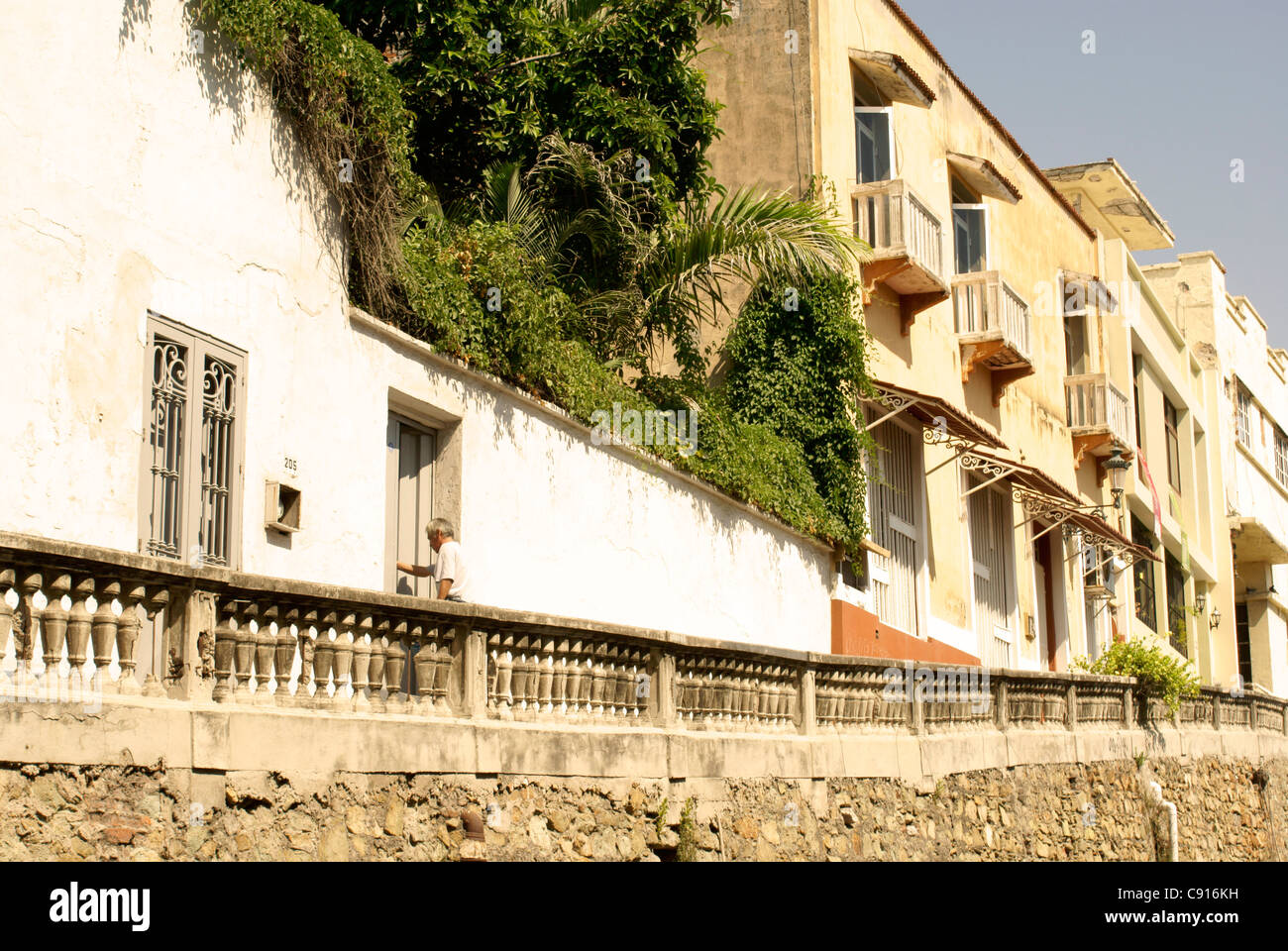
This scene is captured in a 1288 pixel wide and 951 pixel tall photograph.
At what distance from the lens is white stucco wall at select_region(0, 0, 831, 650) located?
867cm

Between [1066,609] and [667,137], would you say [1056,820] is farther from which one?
[1066,609]

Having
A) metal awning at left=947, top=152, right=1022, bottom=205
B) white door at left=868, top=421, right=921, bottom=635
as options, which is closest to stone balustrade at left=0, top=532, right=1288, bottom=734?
white door at left=868, top=421, right=921, bottom=635

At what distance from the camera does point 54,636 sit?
666cm

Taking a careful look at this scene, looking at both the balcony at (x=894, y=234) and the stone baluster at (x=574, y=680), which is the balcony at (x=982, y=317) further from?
the stone baluster at (x=574, y=680)

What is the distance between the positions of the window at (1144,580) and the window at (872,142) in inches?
533

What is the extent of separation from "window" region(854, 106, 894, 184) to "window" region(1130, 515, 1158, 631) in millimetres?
13541

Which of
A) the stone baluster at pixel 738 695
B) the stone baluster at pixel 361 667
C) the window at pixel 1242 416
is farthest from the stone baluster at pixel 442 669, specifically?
the window at pixel 1242 416

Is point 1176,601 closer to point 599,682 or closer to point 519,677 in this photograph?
point 599,682

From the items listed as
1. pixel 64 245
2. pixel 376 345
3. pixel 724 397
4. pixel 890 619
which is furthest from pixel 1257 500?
pixel 64 245

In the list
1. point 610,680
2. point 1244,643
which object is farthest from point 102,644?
point 1244,643

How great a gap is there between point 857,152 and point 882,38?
5.74ft

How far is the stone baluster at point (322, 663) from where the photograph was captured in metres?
8.09

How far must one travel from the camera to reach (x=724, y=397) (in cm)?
1792

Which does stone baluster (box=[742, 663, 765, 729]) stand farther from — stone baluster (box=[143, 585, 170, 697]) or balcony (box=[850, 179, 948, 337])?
balcony (box=[850, 179, 948, 337])
